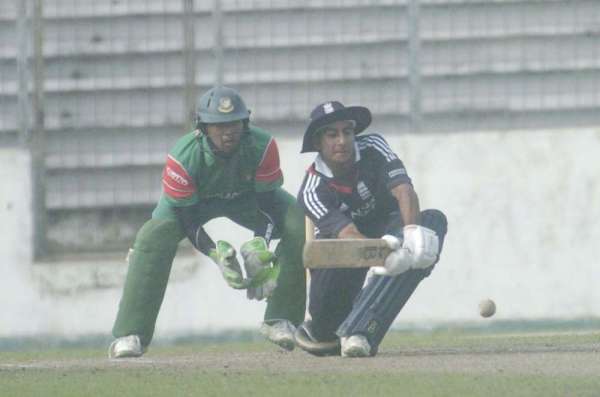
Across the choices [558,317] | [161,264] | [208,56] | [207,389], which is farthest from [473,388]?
[208,56]

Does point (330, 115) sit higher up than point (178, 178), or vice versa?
point (330, 115)

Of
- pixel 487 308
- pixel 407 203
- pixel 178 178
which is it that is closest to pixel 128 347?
pixel 178 178

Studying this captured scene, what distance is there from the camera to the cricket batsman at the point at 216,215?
953 centimetres

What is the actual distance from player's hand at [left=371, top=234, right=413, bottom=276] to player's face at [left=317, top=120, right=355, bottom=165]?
1.91 feet

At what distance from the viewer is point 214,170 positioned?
31.7 ft

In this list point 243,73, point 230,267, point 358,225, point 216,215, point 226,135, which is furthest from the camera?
point 243,73

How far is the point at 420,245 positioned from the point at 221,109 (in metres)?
1.36

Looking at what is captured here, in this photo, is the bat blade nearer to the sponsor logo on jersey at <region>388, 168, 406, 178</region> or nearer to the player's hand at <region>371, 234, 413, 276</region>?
the player's hand at <region>371, 234, 413, 276</region>

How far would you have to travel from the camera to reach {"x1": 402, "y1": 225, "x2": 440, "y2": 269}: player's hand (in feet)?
29.3

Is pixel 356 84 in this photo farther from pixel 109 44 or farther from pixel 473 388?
pixel 473 388

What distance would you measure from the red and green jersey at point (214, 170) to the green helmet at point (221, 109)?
0.46ft

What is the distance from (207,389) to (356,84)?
19.9ft

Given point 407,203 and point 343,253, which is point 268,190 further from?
point 343,253

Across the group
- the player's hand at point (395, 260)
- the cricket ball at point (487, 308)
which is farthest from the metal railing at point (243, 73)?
the player's hand at point (395, 260)
